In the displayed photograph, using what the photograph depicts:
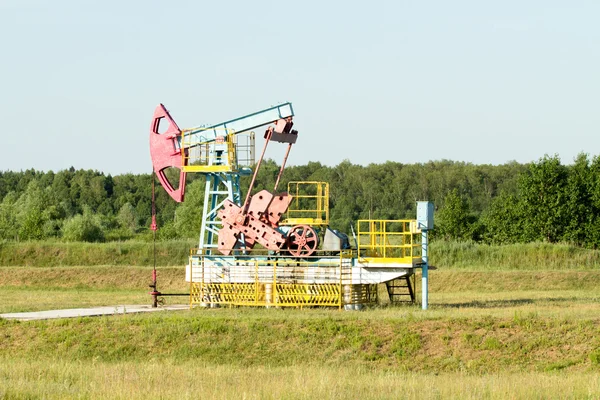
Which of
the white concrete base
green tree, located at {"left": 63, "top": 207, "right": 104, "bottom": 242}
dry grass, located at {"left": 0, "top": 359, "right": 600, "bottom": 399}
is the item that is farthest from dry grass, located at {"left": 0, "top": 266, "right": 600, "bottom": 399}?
green tree, located at {"left": 63, "top": 207, "right": 104, "bottom": 242}

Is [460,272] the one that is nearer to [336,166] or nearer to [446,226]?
[446,226]

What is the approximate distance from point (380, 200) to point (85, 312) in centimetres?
5762

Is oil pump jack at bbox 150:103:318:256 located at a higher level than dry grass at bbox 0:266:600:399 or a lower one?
higher

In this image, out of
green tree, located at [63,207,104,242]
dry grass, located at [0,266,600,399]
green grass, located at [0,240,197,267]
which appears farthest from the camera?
green tree, located at [63,207,104,242]

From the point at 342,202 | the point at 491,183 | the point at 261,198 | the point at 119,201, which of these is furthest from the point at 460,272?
the point at 119,201

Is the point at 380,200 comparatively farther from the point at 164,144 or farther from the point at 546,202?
the point at 164,144

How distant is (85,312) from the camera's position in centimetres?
2631

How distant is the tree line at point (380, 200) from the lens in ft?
193

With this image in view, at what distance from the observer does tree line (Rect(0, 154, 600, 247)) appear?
58750 mm

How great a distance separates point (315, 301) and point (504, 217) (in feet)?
122

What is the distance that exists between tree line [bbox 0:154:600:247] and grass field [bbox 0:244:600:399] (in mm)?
31744

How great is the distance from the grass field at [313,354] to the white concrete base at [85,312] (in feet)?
4.39

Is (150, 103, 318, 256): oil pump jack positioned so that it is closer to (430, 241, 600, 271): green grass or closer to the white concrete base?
the white concrete base

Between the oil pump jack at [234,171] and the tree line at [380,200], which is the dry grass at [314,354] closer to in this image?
the oil pump jack at [234,171]
